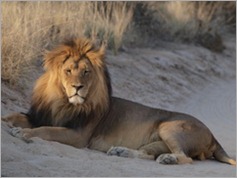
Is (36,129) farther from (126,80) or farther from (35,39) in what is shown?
(126,80)

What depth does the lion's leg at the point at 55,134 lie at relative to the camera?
5.29 metres

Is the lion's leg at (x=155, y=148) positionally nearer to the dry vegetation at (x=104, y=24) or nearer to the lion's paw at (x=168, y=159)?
the lion's paw at (x=168, y=159)

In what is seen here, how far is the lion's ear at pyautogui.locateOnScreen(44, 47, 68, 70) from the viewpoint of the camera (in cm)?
569

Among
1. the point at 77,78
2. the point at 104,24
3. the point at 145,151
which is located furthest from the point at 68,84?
the point at 104,24

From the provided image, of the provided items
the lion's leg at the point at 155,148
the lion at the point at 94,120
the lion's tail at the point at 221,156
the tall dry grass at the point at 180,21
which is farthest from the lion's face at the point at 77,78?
the tall dry grass at the point at 180,21

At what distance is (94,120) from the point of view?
5758 millimetres

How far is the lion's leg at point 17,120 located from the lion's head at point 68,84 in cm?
10

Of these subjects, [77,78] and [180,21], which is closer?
[77,78]

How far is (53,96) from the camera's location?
224 inches

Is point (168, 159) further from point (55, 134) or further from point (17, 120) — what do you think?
point (17, 120)

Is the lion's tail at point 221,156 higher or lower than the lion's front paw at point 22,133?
lower

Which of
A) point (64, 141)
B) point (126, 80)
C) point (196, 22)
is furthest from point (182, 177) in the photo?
point (196, 22)

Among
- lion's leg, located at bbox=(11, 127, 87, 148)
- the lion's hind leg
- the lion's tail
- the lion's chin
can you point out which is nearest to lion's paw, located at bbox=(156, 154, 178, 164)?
the lion's hind leg

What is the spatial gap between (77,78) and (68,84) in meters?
0.09
